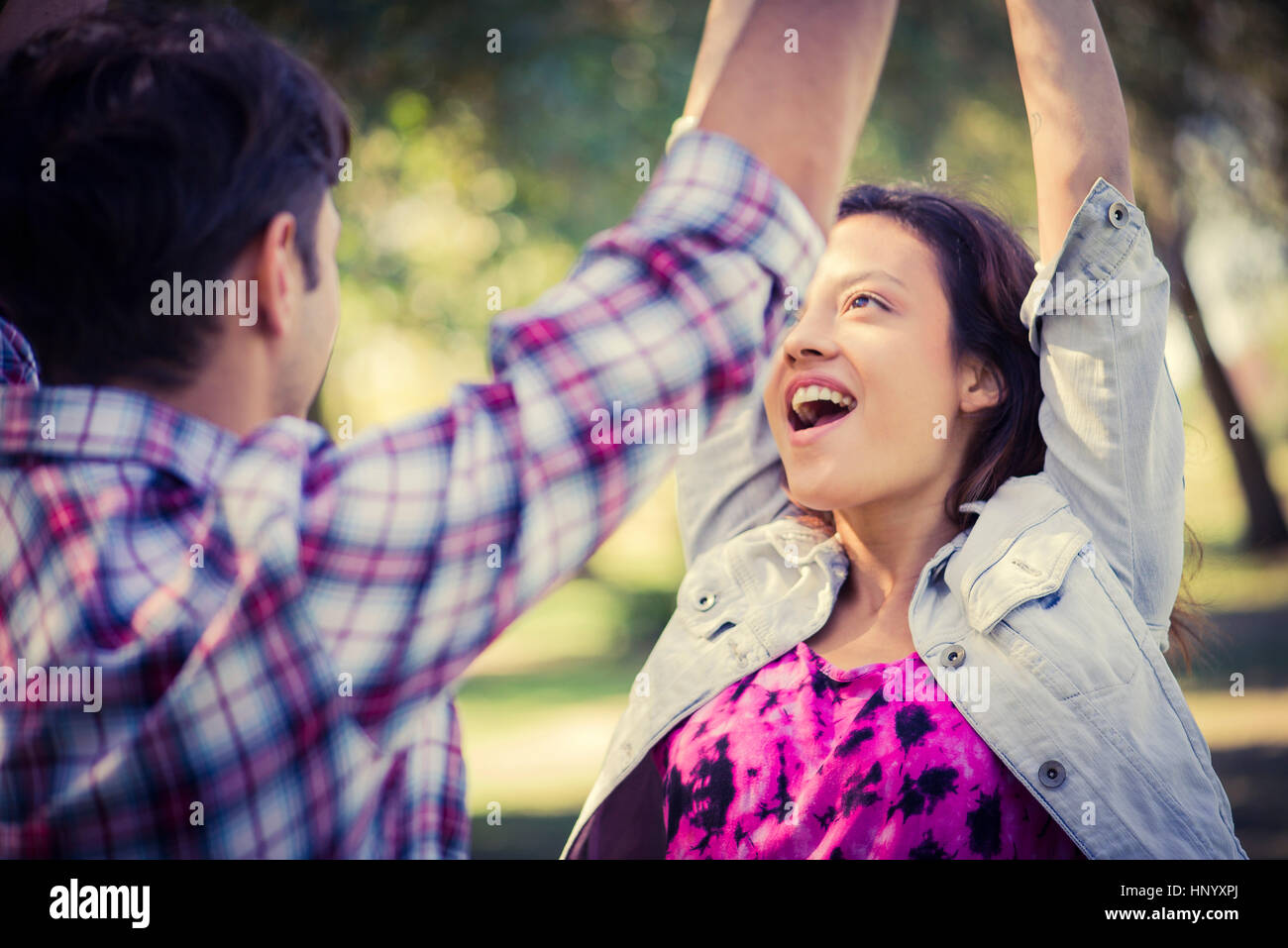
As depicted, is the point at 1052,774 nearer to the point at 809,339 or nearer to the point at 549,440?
the point at 809,339

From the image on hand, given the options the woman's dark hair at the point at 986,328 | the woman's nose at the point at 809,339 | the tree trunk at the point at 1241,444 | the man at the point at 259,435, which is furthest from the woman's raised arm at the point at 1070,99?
the tree trunk at the point at 1241,444

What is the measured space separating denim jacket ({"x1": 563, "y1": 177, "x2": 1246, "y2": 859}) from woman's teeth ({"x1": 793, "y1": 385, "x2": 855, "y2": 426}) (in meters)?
0.22

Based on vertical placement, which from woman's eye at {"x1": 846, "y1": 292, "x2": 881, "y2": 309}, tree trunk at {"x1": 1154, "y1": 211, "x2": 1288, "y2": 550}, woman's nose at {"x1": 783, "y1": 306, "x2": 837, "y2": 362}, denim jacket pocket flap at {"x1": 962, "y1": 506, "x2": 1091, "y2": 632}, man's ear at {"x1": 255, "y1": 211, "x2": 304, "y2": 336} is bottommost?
denim jacket pocket flap at {"x1": 962, "y1": 506, "x2": 1091, "y2": 632}

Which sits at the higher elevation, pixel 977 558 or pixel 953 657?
pixel 977 558

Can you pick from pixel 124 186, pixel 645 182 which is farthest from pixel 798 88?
pixel 645 182

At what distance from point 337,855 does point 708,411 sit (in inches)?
21.0

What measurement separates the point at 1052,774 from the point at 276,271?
111cm

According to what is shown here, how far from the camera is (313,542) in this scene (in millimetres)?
Answer: 899

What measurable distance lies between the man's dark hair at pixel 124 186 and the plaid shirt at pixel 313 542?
88 millimetres

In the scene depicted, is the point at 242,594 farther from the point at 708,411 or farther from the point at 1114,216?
the point at 1114,216

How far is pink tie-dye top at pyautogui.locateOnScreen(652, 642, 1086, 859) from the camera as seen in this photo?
4.56 feet

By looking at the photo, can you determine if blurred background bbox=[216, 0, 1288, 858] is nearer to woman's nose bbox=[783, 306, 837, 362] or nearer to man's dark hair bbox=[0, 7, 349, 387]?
woman's nose bbox=[783, 306, 837, 362]

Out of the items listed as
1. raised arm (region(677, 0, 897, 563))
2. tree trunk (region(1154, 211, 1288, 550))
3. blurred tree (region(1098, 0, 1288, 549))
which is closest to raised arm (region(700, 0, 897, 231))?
raised arm (region(677, 0, 897, 563))

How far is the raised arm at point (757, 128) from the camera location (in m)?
1.00
